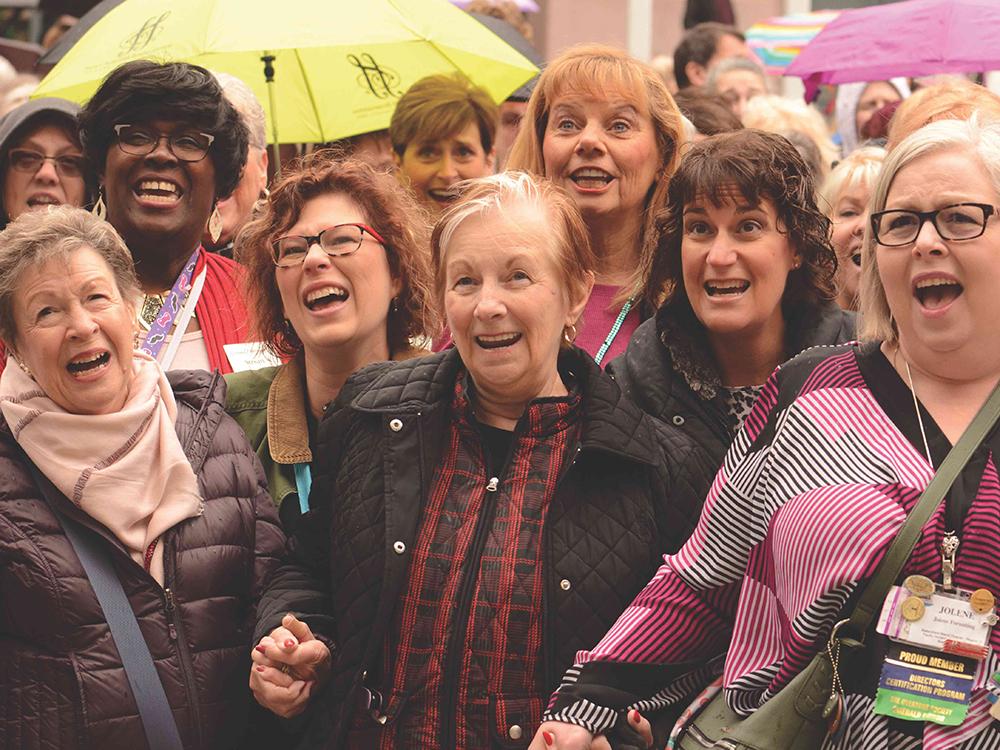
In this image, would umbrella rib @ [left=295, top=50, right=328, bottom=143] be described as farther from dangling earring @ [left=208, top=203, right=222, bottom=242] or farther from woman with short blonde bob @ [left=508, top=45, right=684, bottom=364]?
woman with short blonde bob @ [left=508, top=45, right=684, bottom=364]

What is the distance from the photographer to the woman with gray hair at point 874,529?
285 centimetres

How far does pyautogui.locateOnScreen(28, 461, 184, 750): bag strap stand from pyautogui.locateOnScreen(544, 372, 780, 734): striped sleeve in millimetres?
914

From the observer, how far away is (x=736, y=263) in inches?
156

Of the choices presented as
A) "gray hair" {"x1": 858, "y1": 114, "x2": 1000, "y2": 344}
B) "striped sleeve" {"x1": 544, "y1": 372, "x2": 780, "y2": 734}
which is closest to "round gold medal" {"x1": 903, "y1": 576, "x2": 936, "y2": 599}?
"striped sleeve" {"x1": 544, "y1": 372, "x2": 780, "y2": 734}

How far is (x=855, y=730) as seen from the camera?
116 inches

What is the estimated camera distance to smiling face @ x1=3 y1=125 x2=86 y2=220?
5.44m

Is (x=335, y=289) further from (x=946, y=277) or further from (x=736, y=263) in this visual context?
(x=946, y=277)

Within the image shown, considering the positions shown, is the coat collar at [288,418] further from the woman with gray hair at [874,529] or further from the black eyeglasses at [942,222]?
the black eyeglasses at [942,222]

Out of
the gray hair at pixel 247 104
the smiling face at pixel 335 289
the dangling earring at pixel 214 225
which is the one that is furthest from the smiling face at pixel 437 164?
the smiling face at pixel 335 289

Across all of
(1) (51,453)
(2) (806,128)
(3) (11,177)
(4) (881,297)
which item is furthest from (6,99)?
(4) (881,297)

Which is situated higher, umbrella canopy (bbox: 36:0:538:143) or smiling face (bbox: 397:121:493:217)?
umbrella canopy (bbox: 36:0:538:143)

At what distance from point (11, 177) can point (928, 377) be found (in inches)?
140

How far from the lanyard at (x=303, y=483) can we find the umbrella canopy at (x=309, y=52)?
1.56 metres

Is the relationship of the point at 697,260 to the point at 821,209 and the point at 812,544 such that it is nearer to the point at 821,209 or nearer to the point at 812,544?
the point at 821,209
